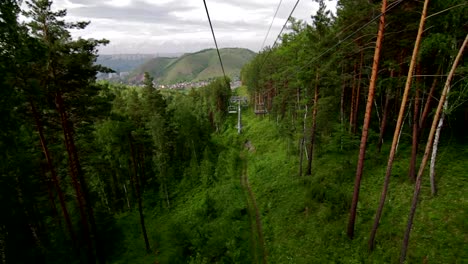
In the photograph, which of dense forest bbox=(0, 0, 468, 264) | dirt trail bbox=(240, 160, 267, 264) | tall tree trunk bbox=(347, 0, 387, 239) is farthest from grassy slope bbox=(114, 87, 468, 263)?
tall tree trunk bbox=(347, 0, 387, 239)

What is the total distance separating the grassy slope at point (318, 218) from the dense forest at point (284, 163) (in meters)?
0.09

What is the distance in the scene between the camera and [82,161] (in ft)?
48.2

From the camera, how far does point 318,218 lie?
16.5 metres

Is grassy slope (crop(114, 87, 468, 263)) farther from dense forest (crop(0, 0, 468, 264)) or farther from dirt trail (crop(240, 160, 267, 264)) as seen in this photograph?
dirt trail (crop(240, 160, 267, 264))

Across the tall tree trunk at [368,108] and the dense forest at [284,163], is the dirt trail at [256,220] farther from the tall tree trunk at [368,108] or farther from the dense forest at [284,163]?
the tall tree trunk at [368,108]

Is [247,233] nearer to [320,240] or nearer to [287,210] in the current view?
[287,210]

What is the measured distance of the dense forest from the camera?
10.2 metres

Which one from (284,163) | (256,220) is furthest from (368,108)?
(284,163)

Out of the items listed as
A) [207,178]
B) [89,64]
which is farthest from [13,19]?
[207,178]

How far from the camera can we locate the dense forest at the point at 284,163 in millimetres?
10227

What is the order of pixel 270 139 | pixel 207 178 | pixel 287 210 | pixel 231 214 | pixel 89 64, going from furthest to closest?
1. pixel 270 139
2. pixel 207 178
3. pixel 231 214
4. pixel 287 210
5. pixel 89 64

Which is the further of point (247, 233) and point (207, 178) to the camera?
point (207, 178)

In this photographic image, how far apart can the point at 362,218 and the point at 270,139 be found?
2524 cm

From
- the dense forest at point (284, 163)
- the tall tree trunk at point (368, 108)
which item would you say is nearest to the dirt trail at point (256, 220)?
the dense forest at point (284, 163)
